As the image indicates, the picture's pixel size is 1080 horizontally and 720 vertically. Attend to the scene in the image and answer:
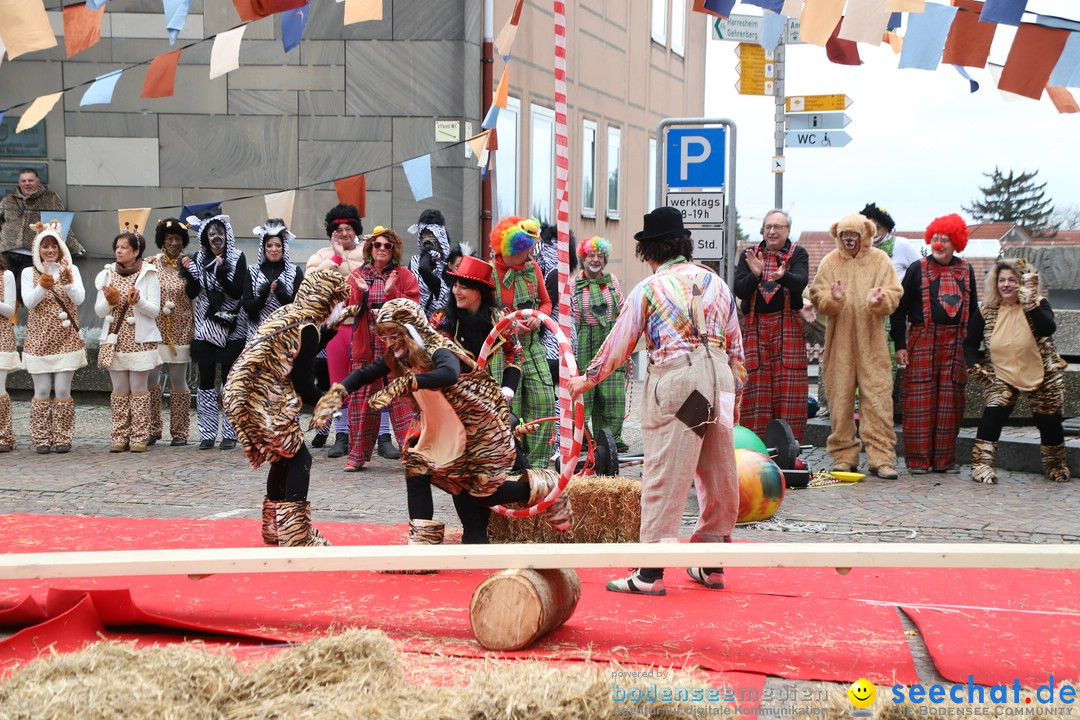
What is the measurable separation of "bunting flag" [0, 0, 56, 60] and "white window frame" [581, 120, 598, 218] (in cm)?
1304

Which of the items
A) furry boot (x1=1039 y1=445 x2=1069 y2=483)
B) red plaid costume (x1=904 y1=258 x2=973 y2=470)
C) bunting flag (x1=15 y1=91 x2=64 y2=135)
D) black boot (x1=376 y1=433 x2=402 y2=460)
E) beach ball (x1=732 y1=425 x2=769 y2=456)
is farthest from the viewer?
black boot (x1=376 y1=433 x2=402 y2=460)

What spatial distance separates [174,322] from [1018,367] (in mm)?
7110

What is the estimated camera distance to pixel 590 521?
23.0 ft

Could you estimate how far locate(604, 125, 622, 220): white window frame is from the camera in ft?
73.6

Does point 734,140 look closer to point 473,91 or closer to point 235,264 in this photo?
point 235,264

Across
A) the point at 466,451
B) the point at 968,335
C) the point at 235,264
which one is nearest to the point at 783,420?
the point at 968,335

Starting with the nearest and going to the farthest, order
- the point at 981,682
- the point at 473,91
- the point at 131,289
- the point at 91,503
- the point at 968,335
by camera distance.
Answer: the point at 981,682
the point at 91,503
the point at 968,335
the point at 131,289
the point at 473,91

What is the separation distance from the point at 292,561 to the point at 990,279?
6.86 metres

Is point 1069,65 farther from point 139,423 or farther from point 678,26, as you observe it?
point 678,26

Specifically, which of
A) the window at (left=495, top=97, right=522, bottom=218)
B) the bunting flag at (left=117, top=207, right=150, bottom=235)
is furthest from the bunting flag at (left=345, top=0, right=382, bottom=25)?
the window at (left=495, top=97, right=522, bottom=218)

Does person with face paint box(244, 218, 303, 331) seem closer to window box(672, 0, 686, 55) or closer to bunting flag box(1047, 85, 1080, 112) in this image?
bunting flag box(1047, 85, 1080, 112)

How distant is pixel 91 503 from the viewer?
8461 millimetres

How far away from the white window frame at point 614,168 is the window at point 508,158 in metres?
3.86

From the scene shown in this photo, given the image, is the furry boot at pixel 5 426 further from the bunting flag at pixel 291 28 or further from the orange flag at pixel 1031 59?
the orange flag at pixel 1031 59
